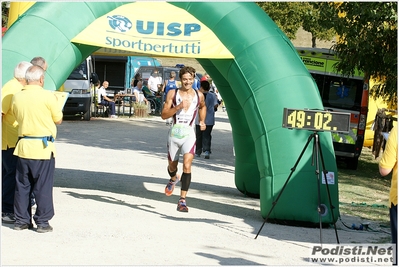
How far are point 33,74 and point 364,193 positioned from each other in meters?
7.53

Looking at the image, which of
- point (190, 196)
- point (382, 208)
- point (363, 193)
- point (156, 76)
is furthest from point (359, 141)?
point (156, 76)

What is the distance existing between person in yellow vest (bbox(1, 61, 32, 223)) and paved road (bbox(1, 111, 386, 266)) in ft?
1.14

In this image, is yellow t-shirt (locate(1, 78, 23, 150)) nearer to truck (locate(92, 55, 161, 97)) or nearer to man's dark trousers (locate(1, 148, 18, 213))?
man's dark trousers (locate(1, 148, 18, 213))

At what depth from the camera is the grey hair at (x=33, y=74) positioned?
26.1 ft

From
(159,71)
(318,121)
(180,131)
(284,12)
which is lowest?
(180,131)

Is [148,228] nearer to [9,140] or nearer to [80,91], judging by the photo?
[9,140]

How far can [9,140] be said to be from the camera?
A: 8.44 m

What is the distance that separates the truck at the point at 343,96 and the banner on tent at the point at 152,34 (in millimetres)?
8266

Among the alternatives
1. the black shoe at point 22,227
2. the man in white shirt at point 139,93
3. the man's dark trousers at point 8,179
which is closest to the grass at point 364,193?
the black shoe at point 22,227

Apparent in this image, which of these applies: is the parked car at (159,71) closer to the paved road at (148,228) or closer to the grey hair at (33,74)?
the paved road at (148,228)

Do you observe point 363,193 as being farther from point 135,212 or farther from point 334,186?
point 135,212

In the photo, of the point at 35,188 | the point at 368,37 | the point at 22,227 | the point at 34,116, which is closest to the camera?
the point at 34,116

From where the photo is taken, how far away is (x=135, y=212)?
967 cm

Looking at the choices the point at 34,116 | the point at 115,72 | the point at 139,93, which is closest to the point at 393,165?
the point at 34,116
